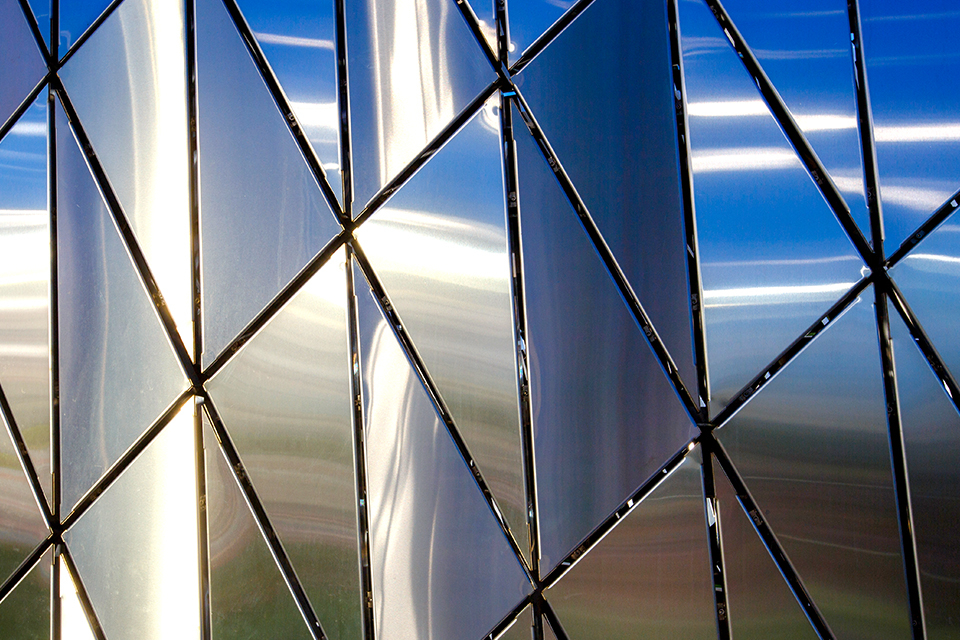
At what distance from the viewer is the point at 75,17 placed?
4348 mm

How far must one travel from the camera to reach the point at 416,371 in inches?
139

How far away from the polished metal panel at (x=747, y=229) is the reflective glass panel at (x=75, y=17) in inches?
142

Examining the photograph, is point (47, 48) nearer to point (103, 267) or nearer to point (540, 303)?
point (103, 267)

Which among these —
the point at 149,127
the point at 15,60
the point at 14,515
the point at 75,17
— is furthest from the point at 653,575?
the point at 15,60

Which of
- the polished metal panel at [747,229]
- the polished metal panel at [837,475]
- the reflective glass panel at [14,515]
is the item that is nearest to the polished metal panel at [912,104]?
the polished metal panel at [747,229]

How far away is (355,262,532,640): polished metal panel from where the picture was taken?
337 centimetres

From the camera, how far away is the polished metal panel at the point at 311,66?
369 centimetres

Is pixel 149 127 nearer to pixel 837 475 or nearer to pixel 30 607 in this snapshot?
pixel 30 607

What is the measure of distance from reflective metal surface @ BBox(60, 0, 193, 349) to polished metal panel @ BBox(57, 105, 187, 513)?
179mm

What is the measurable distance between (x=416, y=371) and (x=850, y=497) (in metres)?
2.09

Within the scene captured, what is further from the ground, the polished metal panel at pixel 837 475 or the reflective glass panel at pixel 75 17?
the reflective glass panel at pixel 75 17

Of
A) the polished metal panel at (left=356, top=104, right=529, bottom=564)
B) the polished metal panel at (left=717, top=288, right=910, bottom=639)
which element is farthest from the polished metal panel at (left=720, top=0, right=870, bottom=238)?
the polished metal panel at (left=356, top=104, right=529, bottom=564)

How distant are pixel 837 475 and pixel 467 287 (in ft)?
6.21

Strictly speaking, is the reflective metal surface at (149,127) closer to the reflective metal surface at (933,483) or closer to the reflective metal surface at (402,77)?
the reflective metal surface at (402,77)
